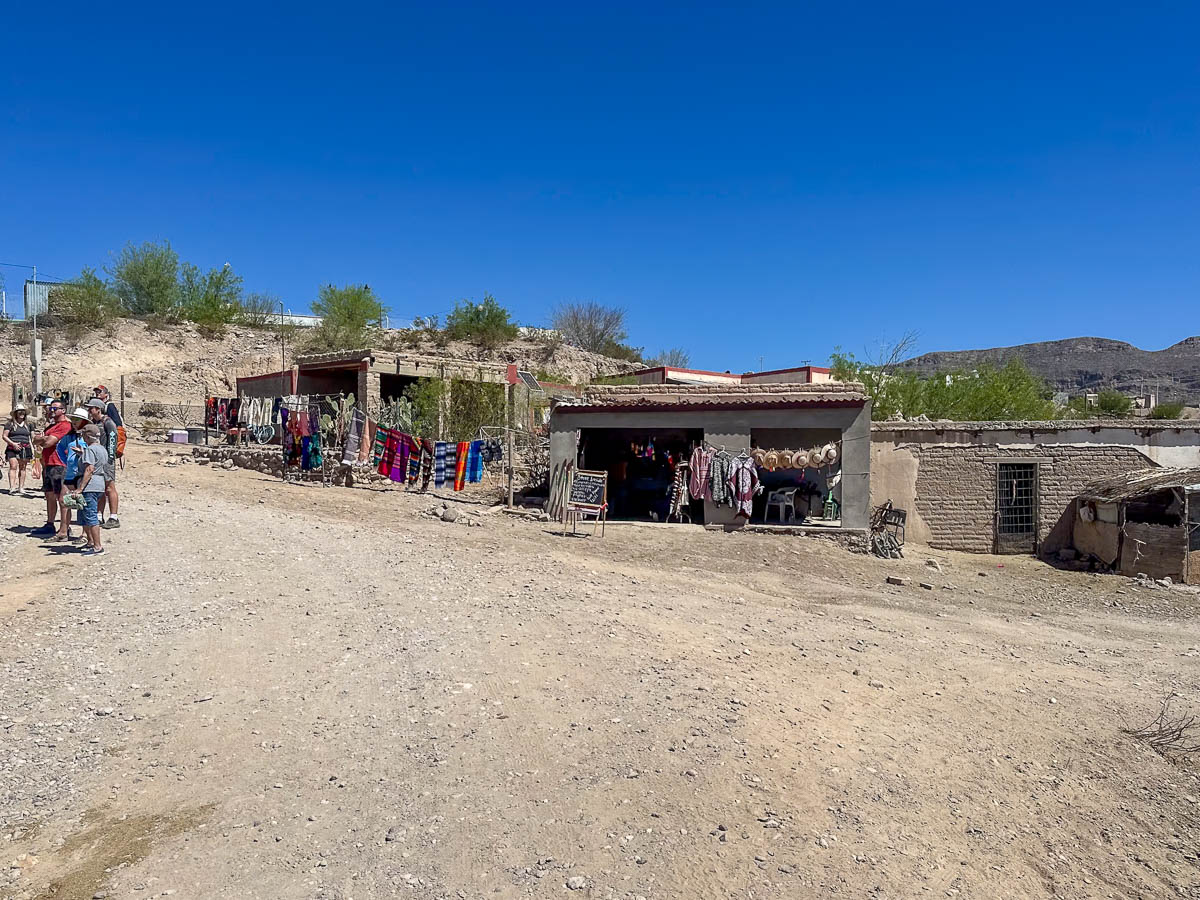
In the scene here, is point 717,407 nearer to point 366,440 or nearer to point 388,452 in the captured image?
point 388,452

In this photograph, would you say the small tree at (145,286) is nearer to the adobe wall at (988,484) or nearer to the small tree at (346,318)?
the small tree at (346,318)

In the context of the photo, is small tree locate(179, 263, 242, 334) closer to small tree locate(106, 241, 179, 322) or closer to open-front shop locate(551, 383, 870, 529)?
small tree locate(106, 241, 179, 322)

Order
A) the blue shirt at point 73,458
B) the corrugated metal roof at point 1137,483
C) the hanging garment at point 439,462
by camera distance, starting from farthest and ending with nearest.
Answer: the hanging garment at point 439,462 → the corrugated metal roof at point 1137,483 → the blue shirt at point 73,458

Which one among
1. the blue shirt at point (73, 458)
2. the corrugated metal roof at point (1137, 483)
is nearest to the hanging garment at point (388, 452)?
the blue shirt at point (73, 458)

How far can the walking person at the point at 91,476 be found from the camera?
929 centimetres

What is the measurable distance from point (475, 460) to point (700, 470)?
5.21m

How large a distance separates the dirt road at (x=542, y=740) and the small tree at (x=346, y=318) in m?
30.8

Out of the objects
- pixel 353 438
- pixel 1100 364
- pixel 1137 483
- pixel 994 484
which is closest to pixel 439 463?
pixel 353 438

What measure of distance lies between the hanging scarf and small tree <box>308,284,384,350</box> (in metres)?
23.2

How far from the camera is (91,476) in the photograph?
9320 mm

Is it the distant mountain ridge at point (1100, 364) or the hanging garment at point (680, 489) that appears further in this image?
the distant mountain ridge at point (1100, 364)

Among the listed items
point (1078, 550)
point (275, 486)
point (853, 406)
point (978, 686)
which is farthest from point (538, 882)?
point (1078, 550)

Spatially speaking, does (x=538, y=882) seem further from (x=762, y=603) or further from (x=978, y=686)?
(x=762, y=603)

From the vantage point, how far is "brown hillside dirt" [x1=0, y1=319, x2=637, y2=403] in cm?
3472
